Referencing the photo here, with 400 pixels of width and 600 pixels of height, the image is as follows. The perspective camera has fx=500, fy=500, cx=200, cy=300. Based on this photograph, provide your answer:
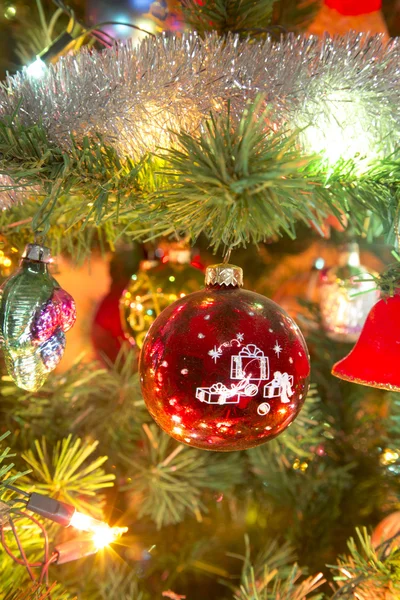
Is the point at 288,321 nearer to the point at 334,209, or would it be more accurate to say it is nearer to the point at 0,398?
the point at 334,209

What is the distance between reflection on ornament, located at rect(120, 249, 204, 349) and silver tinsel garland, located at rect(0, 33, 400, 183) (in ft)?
1.03

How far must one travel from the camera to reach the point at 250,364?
0.41m

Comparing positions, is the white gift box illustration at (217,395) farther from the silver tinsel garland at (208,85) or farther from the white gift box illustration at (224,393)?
the silver tinsel garland at (208,85)

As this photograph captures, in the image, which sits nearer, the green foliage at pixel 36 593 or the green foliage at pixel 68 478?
the green foliage at pixel 36 593

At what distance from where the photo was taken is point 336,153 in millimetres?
468

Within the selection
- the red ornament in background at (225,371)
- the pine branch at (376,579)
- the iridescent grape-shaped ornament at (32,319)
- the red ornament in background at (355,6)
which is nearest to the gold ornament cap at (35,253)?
the iridescent grape-shaped ornament at (32,319)

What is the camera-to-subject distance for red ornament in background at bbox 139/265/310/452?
41 cm

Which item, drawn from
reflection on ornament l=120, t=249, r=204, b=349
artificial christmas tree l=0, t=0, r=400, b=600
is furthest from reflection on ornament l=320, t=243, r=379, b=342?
reflection on ornament l=120, t=249, r=204, b=349

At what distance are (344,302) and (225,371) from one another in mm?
519

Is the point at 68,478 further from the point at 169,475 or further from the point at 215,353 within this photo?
the point at 215,353

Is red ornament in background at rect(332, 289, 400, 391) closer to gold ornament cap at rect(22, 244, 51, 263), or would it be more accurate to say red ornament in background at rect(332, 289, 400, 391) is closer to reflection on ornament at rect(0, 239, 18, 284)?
gold ornament cap at rect(22, 244, 51, 263)

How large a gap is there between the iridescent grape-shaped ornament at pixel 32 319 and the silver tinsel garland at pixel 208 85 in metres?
0.12

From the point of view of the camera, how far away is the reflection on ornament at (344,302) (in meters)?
0.87

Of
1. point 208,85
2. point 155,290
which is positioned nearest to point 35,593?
point 155,290
